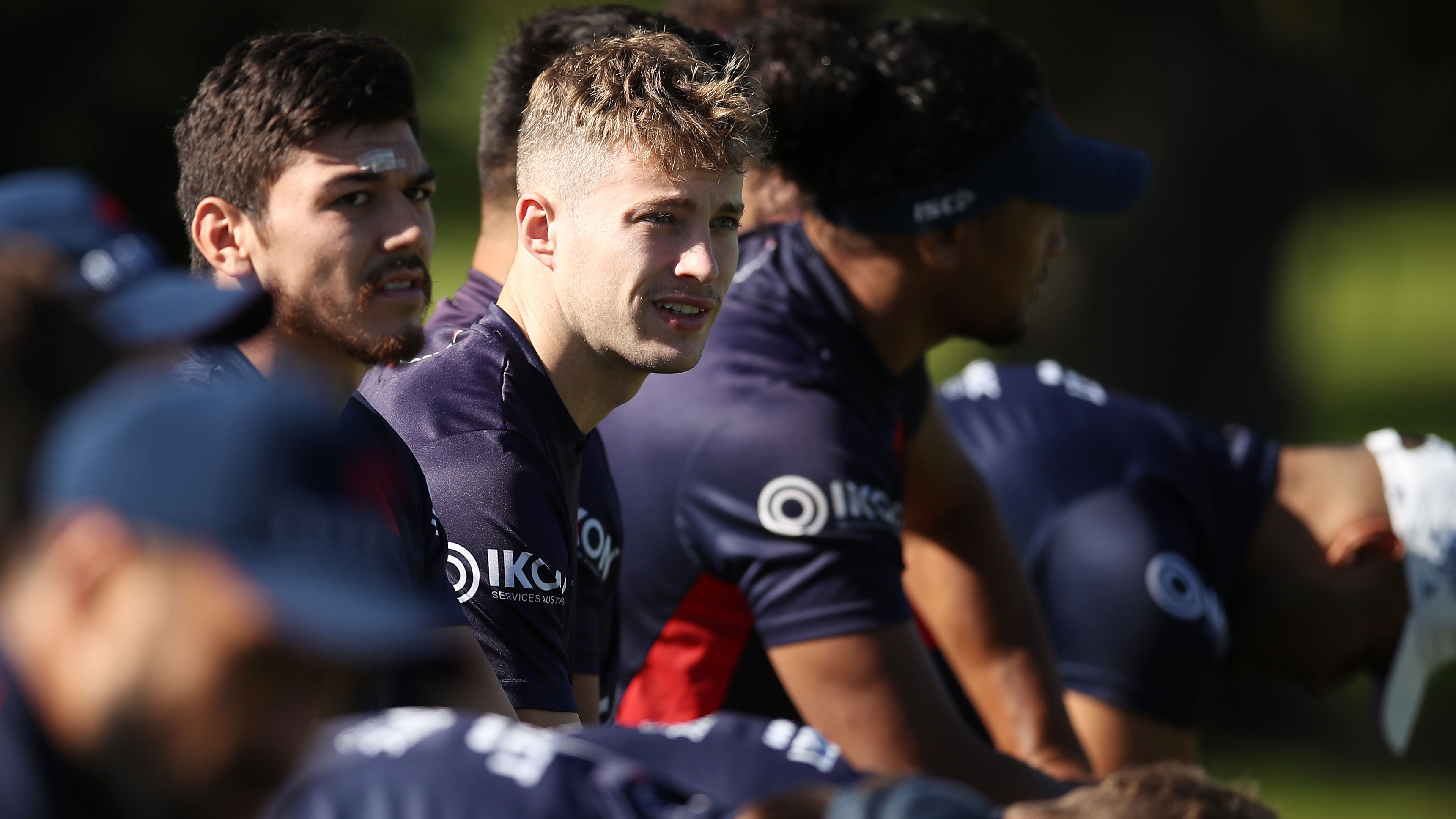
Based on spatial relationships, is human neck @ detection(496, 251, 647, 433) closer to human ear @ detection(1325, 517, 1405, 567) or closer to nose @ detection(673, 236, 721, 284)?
nose @ detection(673, 236, 721, 284)

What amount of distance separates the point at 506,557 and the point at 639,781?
44.2 inches

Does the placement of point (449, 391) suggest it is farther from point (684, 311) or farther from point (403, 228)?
point (684, 311)

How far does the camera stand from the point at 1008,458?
475 cm

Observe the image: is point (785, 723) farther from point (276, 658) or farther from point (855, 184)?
point (855, 184)

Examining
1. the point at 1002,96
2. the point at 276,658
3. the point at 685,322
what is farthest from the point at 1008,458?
the point at 276,658

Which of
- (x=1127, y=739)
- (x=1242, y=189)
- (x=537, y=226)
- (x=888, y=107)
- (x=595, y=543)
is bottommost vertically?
(x=1242, y=189)

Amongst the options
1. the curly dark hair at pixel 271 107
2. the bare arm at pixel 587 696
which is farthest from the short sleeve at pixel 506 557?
the curly dark hair at pixel 271 107

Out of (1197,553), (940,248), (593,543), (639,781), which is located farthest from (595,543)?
(1197,553)

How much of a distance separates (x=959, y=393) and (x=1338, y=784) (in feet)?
16.9

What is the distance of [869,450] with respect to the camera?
3.73 meters

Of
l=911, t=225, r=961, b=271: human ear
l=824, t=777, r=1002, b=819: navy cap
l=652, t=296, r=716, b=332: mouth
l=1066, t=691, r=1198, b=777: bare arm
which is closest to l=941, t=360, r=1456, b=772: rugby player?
l=1066, t=691, r=1198, b=777: bare arm

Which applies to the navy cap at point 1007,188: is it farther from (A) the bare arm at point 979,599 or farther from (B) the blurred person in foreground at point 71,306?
(B) the blurred person in foreground at point 71,306

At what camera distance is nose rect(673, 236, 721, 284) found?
3109mm

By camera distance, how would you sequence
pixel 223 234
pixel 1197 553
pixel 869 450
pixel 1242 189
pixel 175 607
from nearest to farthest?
pixel 175 607 < pixel 223 234 < pixel 869 450 < pixel 1197 553 < pixel 1242 189
